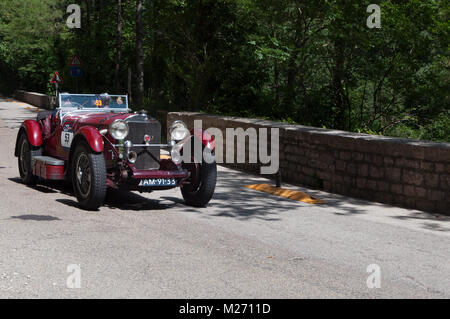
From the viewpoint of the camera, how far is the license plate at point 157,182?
9.39 metres

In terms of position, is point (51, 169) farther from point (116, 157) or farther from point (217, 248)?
point (217, 248)

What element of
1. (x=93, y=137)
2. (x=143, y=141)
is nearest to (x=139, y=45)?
(x=143, y=141)

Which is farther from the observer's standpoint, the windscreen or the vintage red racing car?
the windscreen

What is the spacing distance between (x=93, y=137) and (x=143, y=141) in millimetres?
802

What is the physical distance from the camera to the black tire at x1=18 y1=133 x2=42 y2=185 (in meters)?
11.4

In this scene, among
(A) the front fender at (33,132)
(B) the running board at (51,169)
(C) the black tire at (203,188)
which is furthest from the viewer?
(A) the front fender at (33,132)

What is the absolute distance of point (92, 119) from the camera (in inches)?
411

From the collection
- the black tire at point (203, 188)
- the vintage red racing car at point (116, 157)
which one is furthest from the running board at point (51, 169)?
the black tire at point (203, 188)

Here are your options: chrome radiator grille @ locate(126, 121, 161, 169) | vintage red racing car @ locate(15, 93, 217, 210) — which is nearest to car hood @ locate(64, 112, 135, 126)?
vintage red racing car @ locate(15, 93, 217, 210)

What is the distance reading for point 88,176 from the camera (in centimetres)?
951

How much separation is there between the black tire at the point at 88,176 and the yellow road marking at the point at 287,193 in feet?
11.3

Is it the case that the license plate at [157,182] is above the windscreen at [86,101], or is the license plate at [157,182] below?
below

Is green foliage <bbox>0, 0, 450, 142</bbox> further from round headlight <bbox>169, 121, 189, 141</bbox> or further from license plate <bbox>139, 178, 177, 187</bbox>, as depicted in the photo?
license plate <bbox>139, 178, 177, 187</bbox>

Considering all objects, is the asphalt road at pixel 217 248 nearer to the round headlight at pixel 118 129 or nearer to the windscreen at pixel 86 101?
the round headlight at pixel 118 129
